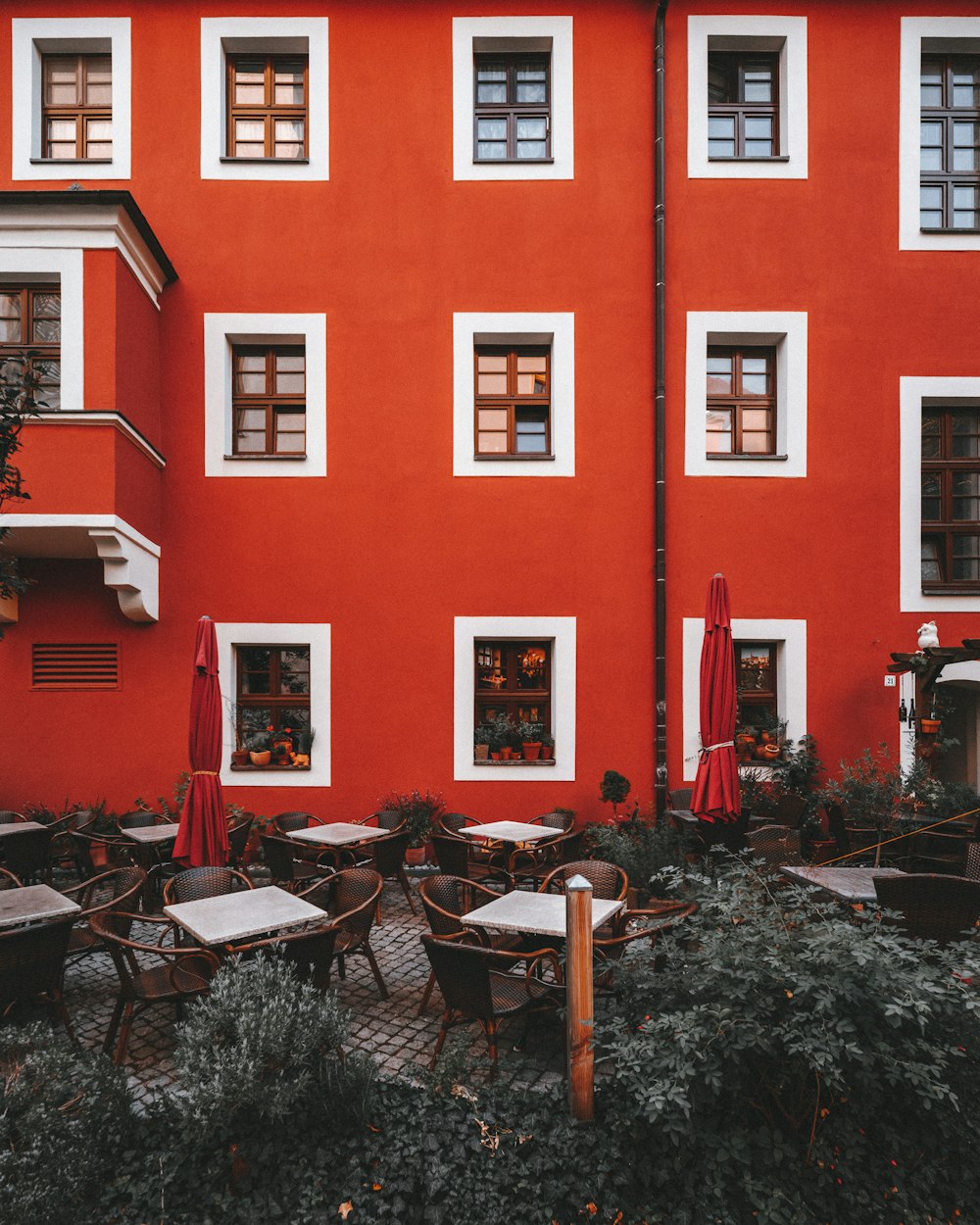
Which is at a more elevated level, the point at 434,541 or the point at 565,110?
the point at 565,110

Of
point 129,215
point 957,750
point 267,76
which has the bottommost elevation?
point 957,750

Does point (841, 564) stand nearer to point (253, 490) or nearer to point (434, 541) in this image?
point (434, 541)

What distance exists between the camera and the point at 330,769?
7.84m

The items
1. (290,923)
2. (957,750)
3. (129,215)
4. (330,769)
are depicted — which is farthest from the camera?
(957,750)

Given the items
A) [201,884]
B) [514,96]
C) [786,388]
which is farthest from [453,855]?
[514,96]

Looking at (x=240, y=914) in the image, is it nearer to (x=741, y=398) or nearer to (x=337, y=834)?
(x=337, y=834)

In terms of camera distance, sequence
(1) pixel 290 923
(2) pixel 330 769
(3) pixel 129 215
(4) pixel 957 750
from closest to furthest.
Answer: (1) pixel 290 923 → (3) pixel 129 215 → (2) pixel 330 769 → (4) pixel 957 750

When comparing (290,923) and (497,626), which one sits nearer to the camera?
(290,923)

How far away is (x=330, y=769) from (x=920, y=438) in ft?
26.3

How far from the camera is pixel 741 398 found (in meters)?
8.26

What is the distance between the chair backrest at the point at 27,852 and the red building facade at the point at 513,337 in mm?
1797

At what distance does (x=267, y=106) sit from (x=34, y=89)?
8.89 feet

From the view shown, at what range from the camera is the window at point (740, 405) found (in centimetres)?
826

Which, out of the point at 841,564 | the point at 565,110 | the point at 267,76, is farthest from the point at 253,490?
the point at 841,564
